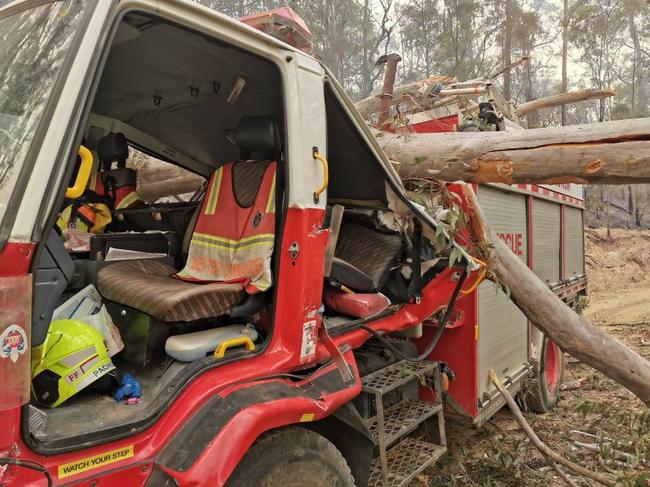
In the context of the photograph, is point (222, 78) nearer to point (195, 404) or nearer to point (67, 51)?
point (67, 51)

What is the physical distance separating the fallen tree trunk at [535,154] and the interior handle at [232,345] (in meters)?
1.81

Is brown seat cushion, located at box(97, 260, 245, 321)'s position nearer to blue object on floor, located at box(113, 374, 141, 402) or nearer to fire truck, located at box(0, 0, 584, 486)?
fire truck, located at box(0, 0, 584, 486)

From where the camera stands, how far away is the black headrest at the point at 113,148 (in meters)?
3.37

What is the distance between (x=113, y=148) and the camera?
132 inches

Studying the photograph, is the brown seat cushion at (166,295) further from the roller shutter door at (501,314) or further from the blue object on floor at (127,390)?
the roller shutter door at (501,314)

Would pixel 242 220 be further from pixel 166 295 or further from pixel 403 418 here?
pixel 403 418

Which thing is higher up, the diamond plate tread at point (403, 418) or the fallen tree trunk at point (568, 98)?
the fallen tree trunk at point (568, 98)

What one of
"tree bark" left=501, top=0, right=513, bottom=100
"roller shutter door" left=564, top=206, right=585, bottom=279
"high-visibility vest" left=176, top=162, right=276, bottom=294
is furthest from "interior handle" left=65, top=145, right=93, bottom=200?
"tree bark" left=501, top=0, right=513, bottom=100

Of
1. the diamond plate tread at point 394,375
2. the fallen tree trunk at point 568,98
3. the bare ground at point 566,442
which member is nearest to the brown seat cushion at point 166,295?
the diamond plate tread at point 394,375

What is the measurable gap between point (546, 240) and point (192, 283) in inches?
162

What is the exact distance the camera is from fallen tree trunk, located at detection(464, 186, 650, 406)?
3.06 metres

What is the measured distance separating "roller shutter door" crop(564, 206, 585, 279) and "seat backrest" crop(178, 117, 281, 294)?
15.4 ft

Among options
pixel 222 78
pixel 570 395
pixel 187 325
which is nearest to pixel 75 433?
pixel 187 325

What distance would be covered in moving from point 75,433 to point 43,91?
102 cm
